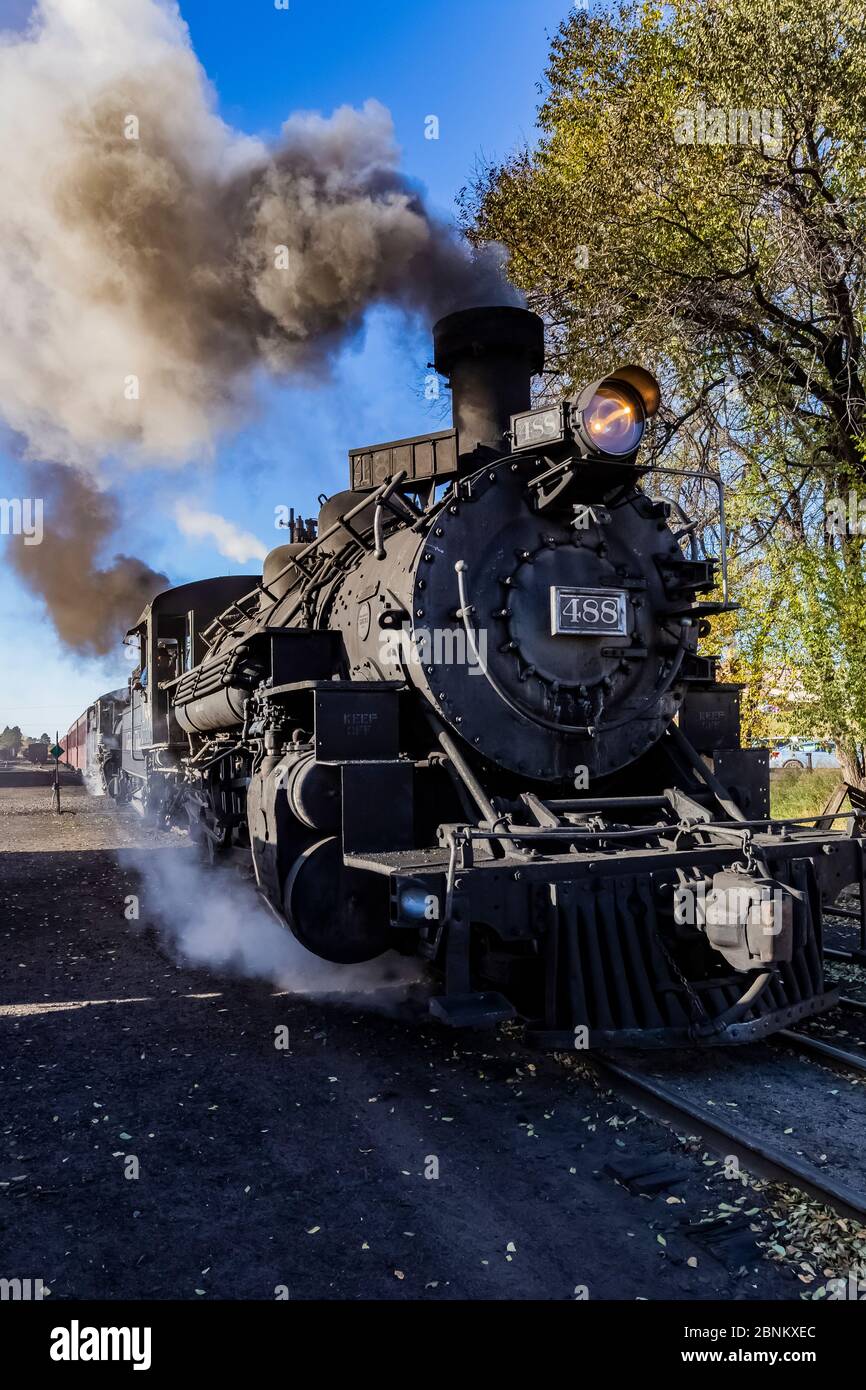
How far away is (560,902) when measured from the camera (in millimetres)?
4082

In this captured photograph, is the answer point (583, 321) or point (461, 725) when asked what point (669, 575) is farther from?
point (583, 321)

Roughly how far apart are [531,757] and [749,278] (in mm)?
9703

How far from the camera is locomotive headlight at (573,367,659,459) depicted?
15.7 feet

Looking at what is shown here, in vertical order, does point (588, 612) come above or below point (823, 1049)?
above

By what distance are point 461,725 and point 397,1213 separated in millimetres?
2382

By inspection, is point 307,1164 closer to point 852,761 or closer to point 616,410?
point 616,410

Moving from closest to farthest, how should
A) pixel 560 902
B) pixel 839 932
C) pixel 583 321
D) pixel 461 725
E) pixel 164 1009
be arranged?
pixel 560 902, pixel 461 725, pixel 164 1009, pixel 839 932, pixel 583 321

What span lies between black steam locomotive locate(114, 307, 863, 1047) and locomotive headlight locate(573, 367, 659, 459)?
0.04 ft

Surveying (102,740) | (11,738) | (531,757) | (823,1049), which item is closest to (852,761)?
(823,1049)

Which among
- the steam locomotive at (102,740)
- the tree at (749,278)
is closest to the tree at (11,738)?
the steam locomotive at (102,740)

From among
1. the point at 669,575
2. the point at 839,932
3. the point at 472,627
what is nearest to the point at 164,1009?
the point at 472,627

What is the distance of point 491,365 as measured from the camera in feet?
20.2

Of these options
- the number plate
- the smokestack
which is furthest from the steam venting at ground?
the smokestack

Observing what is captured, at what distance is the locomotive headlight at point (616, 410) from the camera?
4789 mm
